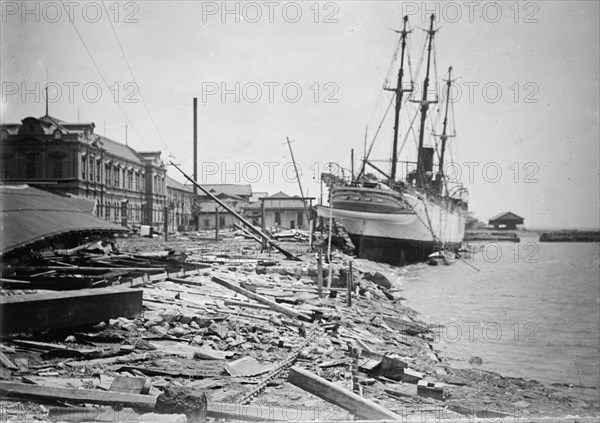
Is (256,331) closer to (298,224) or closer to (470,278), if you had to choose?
(470,278)

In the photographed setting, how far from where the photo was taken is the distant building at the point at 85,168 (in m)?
31.9

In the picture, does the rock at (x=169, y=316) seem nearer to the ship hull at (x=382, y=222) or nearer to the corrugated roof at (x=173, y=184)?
the ship hull at (x=382, y=222)

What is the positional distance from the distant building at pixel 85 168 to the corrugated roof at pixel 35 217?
5847 millimetres

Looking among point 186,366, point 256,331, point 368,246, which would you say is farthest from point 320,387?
point 368,246

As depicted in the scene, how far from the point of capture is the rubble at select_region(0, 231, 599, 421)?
4254 mm

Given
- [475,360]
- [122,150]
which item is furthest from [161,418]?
[122,150]

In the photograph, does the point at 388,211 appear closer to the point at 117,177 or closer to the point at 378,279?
the point at 378,279

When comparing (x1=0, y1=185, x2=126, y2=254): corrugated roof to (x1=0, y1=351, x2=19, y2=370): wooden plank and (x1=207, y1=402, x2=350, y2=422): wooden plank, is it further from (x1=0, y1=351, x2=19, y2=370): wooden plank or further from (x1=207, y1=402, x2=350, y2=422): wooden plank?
(x1=207, y1=402, x2=350, y2=422): wooden plank

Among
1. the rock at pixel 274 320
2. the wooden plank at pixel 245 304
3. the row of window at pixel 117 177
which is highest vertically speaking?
the row of window at pixel 117 177

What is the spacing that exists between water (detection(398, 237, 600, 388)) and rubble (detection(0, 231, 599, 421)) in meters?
1.31

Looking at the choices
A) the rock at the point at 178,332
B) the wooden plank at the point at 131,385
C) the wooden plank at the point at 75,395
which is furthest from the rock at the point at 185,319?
the wooden plank at the point at 75,395

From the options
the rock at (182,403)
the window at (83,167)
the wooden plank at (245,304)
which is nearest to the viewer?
the rock at (182,403)

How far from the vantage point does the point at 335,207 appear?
34.5 metres

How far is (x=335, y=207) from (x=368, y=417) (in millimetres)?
30066
